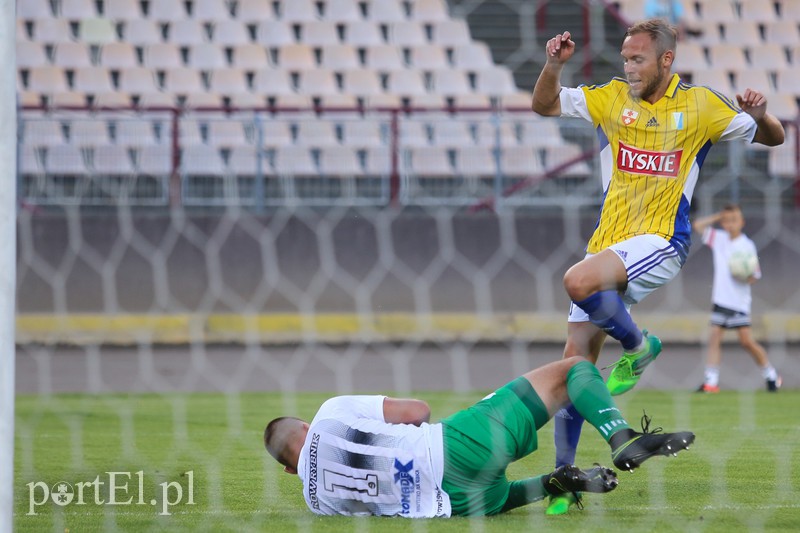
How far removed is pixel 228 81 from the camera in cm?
1391

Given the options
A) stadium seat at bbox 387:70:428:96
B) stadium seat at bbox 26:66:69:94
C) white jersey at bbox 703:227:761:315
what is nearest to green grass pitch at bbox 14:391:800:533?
white jersey at bbox 703:227:761:315

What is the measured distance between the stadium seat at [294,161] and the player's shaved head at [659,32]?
7.76 meters

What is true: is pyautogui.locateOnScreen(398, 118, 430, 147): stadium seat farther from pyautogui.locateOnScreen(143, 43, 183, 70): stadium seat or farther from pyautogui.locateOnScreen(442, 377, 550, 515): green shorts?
pyautogui.locateOnScreen(442, 377, 550, 515): green shorts

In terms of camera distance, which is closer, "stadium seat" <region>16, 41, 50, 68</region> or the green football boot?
the green football boot

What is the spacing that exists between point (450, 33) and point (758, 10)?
12.6ft

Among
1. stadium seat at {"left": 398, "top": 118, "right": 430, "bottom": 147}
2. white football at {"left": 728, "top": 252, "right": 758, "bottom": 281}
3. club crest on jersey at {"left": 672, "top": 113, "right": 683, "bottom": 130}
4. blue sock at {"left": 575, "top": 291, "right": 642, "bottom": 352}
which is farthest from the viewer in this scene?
stadium seat at {"left": 398, "top": 118, "right": 430, "bottom": 147}

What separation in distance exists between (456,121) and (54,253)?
4403mm

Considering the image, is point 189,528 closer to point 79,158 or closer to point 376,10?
point 79,158

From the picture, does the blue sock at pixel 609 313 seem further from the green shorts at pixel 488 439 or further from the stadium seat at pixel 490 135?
the stadium seat at pixel 490 135

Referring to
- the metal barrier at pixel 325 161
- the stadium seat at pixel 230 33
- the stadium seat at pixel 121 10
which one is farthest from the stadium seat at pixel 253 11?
the metal barrier at pixel 325 161

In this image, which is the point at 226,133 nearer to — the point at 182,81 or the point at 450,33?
the point at 182,81

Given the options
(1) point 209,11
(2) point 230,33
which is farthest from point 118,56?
(2) point 230,33

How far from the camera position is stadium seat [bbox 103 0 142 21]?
13.9m

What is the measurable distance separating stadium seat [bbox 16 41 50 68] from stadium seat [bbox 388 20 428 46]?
4305mm
